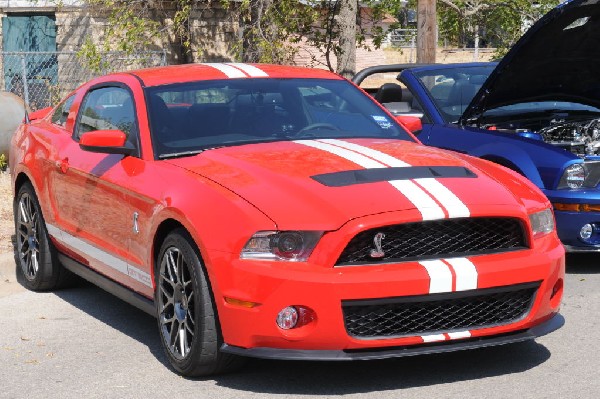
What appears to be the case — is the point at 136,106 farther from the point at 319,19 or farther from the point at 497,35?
the point at 497,35

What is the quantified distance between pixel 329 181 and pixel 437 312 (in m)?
0.79

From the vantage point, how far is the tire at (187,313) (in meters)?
5.37

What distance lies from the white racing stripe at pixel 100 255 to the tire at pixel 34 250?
0.58 feet

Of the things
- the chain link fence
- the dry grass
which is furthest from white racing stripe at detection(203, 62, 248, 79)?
the chain link fence

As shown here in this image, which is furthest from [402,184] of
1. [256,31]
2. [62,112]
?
[256,31]

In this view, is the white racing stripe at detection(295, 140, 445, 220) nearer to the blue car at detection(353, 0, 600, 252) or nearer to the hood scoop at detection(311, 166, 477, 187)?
the hood scoop at detection(311, 166, 477, 187)

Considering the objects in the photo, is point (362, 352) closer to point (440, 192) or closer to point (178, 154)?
point (440, 192)

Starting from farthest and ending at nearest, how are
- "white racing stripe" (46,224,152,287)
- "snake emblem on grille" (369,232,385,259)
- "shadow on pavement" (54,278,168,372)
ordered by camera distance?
"shadow on pavement" (54,278,168,372)
"white racing stripe" (46,224,152,287)
"snake emblem on grille" (369,232,385,259)

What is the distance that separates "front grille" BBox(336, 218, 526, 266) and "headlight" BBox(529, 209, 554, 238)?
159 millimetres

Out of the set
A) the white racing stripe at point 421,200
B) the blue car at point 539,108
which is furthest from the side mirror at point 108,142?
the blue car at point 539,108

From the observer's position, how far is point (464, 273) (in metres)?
5.23

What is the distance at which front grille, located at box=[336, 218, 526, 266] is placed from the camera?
17.1ft

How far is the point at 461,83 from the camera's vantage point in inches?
392

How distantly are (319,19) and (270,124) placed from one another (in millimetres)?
12906
